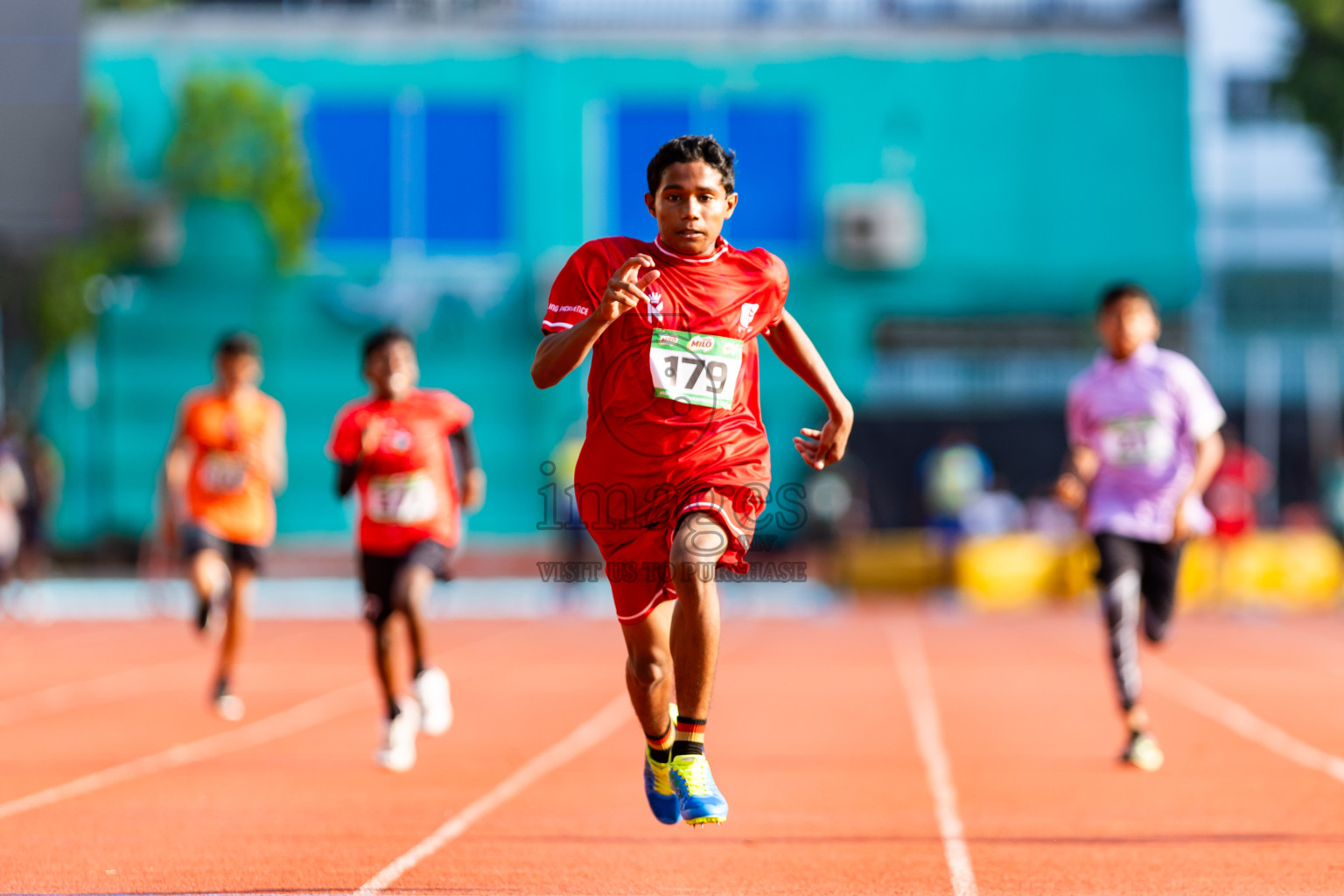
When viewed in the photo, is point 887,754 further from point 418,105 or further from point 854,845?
point 418,105

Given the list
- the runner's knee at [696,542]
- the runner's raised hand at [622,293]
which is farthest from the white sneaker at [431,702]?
the runner's raised hand at [622,293]

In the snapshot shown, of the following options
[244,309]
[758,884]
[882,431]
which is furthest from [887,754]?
[244,309]

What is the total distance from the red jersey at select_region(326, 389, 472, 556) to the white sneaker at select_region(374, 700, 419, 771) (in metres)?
0.72

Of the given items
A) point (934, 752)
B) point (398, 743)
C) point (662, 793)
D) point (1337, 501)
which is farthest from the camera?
point (1337, 501)

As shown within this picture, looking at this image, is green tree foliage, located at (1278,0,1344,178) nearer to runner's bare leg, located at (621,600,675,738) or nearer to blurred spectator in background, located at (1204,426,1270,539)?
blurred spectator in background, located at (1204,426,1270,539)

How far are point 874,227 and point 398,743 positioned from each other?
24196 millimetres

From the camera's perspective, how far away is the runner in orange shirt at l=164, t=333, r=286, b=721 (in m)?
10.4

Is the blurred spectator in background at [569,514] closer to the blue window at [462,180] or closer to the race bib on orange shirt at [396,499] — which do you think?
the blue window at [462,180]

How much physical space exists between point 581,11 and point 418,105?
329 cm

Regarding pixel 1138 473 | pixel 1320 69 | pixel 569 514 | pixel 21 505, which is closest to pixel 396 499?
pixel 1138 473

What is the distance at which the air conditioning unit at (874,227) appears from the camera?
3131 centimetres

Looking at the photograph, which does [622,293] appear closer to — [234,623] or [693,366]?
[693,366]

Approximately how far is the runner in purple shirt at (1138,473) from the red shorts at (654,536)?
335cm

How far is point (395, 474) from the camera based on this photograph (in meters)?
8.21
